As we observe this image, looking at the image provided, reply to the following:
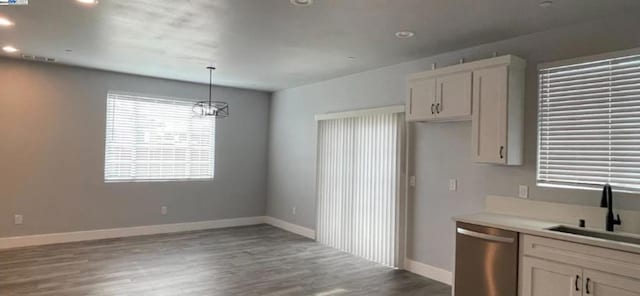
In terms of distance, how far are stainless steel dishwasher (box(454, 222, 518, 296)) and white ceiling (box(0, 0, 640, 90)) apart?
5.70 ft

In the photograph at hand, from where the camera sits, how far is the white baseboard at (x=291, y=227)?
658 centimetres

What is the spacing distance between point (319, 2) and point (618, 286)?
2787 mm

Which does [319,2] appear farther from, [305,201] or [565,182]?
[305,201]

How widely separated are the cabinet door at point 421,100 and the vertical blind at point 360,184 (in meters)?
0.58

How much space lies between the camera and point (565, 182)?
3.47 m

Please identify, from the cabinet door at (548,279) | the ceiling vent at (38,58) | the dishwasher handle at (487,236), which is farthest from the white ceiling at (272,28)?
the cabinet door at (548,279)

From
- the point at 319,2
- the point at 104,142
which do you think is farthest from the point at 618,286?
the point at 104,142

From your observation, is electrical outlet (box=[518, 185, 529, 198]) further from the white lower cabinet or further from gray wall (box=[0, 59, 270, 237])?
gray wall (box=[0, 59, 270, 237])

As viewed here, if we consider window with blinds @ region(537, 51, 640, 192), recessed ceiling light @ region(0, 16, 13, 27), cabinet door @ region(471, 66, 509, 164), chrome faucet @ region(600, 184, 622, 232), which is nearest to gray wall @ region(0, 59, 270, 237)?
recessed ceiling light @ region(0, 16, 13, 27)

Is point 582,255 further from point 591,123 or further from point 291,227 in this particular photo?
point 291,227

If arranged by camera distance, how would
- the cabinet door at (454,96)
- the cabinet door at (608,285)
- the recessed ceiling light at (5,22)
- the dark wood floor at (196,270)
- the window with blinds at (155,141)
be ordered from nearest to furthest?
the cabinet door at (608,285), the recessed ceiling light at (5,22), the cabinet door at (454,96), the dark wood floor at (196,270), the window with blinds at (155,141)

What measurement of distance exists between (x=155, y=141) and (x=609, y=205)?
605 cm

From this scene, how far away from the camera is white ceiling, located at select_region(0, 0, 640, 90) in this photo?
311cm

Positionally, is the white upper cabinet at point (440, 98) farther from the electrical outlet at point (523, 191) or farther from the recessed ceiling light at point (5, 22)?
the recessed ceiling light at point (5, 22)
